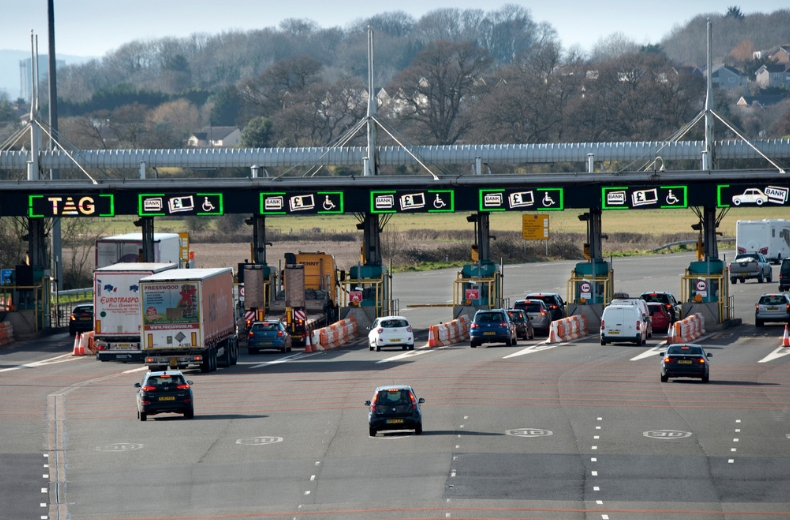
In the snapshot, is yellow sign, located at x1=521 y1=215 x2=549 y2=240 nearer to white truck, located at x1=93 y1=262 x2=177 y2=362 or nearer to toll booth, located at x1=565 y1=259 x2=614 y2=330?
toll booth, located at x1=565 y1=259 x2=614 y2=330

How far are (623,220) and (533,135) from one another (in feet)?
48.0

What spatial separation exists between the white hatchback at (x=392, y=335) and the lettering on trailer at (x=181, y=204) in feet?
36.0

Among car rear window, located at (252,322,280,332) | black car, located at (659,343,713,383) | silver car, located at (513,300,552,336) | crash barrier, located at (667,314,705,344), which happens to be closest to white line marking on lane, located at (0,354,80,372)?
car rear window, located at (252,322,280,332)

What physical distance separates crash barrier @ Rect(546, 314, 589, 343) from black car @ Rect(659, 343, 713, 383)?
1407 centimetres

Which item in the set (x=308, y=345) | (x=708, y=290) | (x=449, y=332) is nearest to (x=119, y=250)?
(x=308, y=345)

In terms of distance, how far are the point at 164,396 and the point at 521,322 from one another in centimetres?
2448

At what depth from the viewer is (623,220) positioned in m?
138

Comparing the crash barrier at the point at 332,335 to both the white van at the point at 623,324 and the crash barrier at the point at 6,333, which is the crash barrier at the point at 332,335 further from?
the crash barrier at the point at 6,333

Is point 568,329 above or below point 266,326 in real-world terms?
below

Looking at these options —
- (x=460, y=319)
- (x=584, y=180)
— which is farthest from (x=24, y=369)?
(x=584, y=180)

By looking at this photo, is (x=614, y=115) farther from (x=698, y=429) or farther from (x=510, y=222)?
(x=698, y=429)

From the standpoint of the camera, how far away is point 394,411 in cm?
3011

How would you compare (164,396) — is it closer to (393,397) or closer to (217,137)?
(393,397)

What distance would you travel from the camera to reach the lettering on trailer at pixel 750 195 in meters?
55.2
